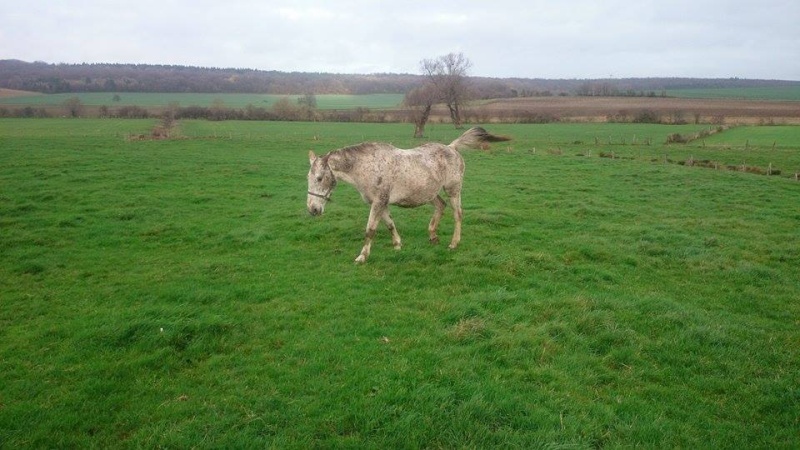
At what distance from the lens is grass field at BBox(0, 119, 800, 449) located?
500 centimetres

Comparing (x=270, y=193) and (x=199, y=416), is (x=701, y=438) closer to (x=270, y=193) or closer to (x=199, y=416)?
Result: (x=199, y=416)

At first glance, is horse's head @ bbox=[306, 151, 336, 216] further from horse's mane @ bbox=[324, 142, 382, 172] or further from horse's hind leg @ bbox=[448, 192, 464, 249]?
horse's hind leg @ bbox=[448, 192, 464, 249]

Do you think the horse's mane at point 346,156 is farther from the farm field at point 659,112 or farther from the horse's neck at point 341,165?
the farm field at point 659,112

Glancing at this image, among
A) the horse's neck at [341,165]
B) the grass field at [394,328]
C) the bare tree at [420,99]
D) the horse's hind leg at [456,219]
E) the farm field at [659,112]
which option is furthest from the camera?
the farm field at [659,112]

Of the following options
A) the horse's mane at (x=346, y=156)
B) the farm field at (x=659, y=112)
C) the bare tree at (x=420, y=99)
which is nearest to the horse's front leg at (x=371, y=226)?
the horse's mane at (x=346, y=156)

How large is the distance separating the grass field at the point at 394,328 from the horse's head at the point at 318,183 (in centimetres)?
122

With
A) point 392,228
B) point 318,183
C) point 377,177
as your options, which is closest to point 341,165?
point 318,183

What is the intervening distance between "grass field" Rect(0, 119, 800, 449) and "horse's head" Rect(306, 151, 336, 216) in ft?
3.99

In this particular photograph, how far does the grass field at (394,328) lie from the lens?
5.00 meters

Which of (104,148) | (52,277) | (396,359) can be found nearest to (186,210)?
(52,277)

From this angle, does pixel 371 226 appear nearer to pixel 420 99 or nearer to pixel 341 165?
pixel 341 165

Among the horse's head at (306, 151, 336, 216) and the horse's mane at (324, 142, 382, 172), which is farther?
the horse's mane at (324, 142, 382, 172)

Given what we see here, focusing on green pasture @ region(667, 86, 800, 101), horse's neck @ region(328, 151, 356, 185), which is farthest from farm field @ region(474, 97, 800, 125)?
horse's neck @ region(328, 151, 356, 185)

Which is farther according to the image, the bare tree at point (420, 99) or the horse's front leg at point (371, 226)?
the bare tree at point (420, 99)
